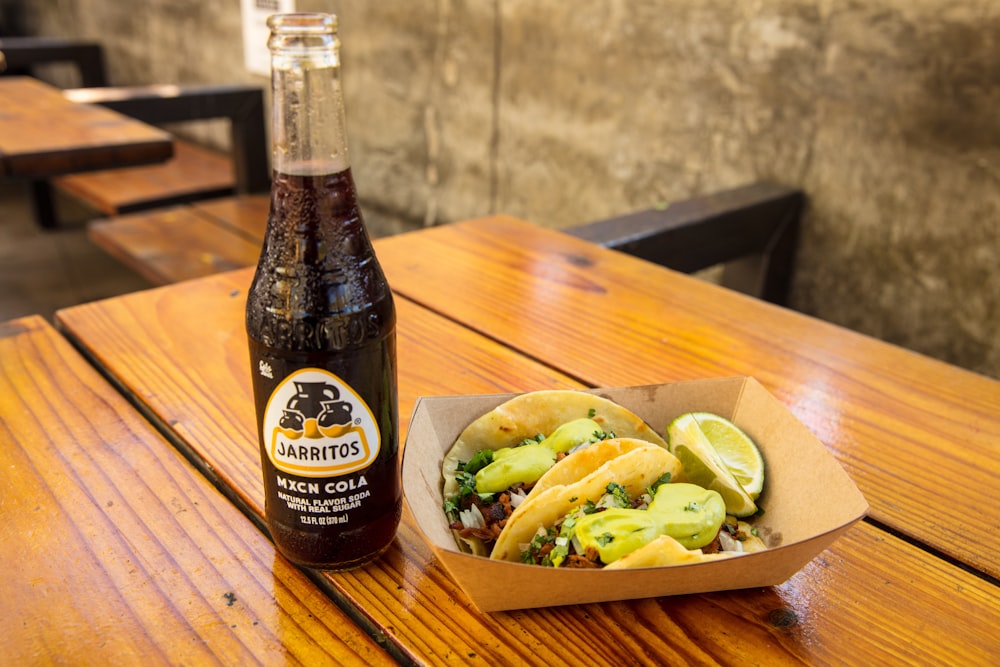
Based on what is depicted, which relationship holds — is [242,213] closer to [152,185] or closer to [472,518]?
[152,185]

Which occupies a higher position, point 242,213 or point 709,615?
point 709,615

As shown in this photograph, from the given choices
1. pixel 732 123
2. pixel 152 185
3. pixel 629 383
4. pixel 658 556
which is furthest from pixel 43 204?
pixel 658 556

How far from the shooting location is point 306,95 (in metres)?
0.61

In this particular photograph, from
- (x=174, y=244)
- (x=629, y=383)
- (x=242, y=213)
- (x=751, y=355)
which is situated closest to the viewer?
(x=629, y=383)

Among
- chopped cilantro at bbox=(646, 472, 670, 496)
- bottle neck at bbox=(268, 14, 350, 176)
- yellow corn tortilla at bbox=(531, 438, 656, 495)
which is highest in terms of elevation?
bottle neck at bbox=(268, 14, 350, 176)

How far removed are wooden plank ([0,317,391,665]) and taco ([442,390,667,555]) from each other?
0.13 m

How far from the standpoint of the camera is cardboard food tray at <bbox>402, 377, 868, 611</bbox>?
0.61 metres

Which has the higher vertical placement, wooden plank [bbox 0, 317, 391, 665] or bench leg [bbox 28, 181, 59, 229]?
wooden plank [bbox 0, 317, 391, 665]

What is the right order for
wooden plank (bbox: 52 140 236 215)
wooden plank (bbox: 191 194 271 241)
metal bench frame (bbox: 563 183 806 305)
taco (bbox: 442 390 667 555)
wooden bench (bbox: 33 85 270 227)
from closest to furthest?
taco (bbox: 442 390 667 555), metal bench frame (bbox: 563 183 806 305), wooden plank (bbox: 191 194 271 241), wooden bench (bbox: 33 85 270 227), wooden plank (bbox: 52 140 236 215)

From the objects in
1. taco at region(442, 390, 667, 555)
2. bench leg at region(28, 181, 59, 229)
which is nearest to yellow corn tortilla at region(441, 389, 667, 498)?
taco at region(442, 390, 667, 555)

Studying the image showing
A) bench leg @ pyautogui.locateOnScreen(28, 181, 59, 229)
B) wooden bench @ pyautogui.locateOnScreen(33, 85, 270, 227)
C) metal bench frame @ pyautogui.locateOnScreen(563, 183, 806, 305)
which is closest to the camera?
metal bench frame @ pyautogui.locateOnScreen(563, 183, 806, 305)

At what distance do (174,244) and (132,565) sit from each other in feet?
7.82

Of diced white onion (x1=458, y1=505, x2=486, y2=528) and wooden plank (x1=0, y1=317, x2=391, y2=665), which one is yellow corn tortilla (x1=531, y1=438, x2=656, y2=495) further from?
wooden plank (x1=0, y1=317, x2=391, y2=665)

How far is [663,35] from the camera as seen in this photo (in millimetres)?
2596
